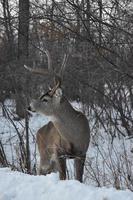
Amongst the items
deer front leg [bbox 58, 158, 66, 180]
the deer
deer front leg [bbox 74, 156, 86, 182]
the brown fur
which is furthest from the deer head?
deer front leg [bbox 74, 156, 86, 182]

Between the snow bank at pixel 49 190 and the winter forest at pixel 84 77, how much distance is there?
0.02 m

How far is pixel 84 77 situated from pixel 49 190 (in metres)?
7.62

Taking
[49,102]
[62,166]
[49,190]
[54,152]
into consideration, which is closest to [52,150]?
[54,152]

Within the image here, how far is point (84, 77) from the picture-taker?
12352 millimetres

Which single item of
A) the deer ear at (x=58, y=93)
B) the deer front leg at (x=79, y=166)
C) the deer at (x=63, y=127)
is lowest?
the deer front leg at (x=79, y=166)

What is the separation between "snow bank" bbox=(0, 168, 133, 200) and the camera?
449 centimetres

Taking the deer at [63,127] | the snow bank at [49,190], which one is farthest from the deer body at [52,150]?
the snow bank at [49,190]

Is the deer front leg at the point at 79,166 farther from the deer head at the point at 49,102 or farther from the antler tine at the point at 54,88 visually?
the antler tine at the point at 54,88

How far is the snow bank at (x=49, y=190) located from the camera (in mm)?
4488

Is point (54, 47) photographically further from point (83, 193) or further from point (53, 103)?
point (83, 193)

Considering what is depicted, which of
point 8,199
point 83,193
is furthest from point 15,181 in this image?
point 83,193

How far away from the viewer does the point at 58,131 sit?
28.3 ft

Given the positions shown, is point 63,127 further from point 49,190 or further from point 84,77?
point 84,77

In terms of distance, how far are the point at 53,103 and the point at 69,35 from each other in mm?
1747
